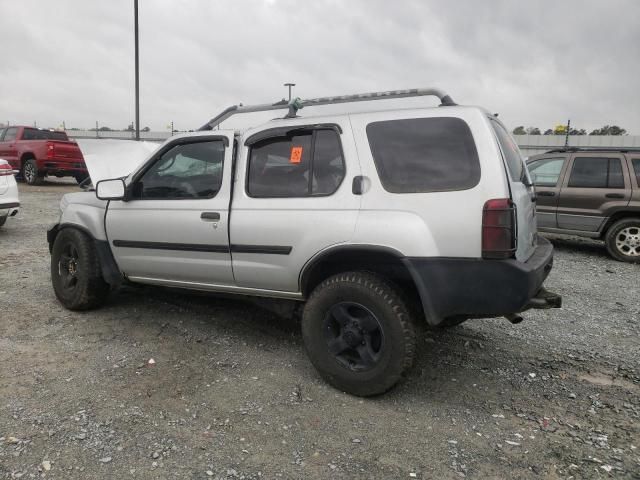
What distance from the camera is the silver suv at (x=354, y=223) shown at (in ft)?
9.12

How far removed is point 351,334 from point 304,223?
2.55 feet

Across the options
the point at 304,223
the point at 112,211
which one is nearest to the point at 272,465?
the point at 304,223

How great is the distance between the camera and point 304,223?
3.22 meters

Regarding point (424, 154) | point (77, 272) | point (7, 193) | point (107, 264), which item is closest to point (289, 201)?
point (424, 154)

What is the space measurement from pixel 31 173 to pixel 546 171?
1424 centimetres

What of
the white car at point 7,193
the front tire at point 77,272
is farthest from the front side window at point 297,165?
the white car at point 7,193

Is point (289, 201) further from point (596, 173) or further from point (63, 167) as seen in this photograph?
point (63, 167)

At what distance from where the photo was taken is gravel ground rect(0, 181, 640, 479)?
2.47 meters

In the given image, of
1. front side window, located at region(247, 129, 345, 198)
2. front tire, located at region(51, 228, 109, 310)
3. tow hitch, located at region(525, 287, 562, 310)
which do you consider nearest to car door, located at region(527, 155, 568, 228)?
tow hitch, located at region(525, 287, 562, 310)

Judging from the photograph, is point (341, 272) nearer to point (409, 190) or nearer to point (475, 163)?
point (409, 190)

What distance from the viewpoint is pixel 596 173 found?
25.4ft

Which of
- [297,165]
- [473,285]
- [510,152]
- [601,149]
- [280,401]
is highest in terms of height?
[601,149]

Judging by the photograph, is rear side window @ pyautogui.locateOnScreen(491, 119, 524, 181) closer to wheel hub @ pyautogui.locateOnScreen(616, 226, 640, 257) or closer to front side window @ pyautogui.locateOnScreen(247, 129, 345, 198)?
front side window @ pyautogui.locateOnScreen(247, 129, 345, 198)

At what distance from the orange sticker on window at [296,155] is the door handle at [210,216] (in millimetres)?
684
